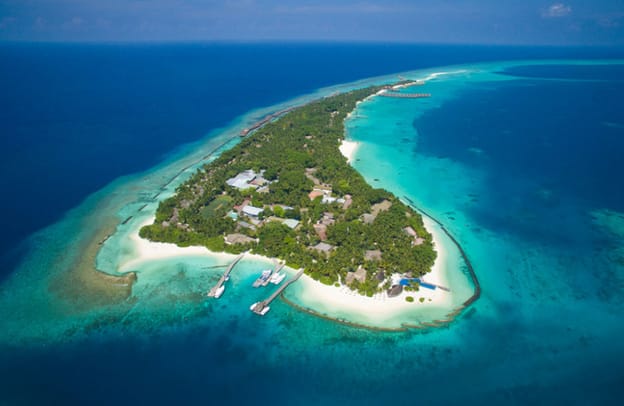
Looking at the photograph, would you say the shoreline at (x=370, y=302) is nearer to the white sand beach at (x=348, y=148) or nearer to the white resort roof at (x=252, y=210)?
the white resort roof at (x=252, y=210)

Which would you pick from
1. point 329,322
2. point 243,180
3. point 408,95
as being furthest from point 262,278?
point 408,95

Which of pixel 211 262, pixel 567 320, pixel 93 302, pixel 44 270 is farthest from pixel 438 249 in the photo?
pixel 44 270

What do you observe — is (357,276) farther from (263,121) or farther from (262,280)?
(263,121)

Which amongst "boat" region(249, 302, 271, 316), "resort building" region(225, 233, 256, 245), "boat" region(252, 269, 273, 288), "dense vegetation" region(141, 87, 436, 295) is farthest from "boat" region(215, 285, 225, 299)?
"resort building" region(225, 233, 256, 245)

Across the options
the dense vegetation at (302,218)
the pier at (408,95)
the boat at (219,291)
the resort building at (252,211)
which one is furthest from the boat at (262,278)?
the pier at (408,95)

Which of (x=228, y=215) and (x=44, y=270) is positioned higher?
(x=228, y=215)

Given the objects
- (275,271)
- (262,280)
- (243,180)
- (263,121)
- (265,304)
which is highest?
(263,121)

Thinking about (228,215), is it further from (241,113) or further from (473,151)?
(241,113)
